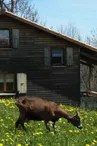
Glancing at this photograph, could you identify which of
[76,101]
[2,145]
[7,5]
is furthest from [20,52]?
[2,145]

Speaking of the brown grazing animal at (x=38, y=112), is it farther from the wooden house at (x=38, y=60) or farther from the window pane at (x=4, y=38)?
the window pane at (x=4, y=38)

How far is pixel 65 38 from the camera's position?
2714 cm

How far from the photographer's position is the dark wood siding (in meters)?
27.5

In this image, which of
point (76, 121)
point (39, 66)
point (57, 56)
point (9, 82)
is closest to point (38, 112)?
point (76, 121)

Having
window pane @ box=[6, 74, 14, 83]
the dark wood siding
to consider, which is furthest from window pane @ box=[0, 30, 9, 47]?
window pane @ box=[6, 74, 14, 83]

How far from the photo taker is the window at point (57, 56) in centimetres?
2773

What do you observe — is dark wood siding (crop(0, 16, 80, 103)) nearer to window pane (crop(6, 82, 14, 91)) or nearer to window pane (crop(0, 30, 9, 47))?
window pane (crop(0, 30, 9, 47))

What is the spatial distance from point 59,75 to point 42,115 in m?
16.5

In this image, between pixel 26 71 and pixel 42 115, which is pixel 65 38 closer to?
pixel 26 71

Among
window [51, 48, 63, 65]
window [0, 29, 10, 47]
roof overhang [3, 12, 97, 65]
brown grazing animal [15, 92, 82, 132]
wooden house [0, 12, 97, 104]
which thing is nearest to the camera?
brown grazing animal [15, 92, 82, 132]

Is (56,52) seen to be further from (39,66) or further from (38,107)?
(38,107)

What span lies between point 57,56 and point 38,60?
52.5 inches

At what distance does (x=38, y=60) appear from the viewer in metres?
27.7

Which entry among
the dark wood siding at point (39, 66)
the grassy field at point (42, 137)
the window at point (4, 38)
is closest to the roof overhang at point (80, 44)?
the dark wood siding at point (39, 66)
